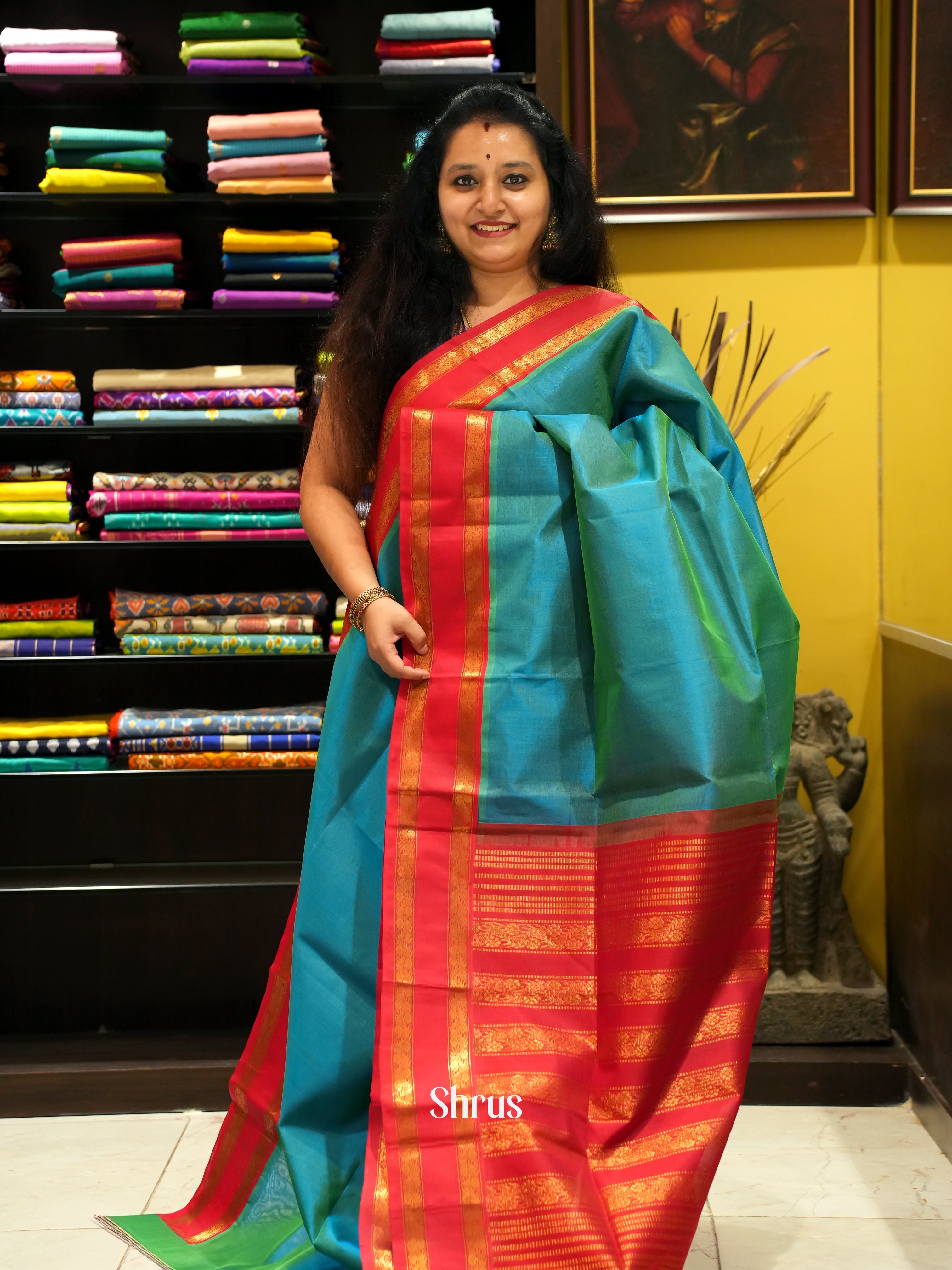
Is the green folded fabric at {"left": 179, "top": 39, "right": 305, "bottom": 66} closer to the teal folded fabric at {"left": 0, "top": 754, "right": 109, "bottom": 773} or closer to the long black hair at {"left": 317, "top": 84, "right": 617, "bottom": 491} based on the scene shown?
the long black hair at {"left": 317, "top": 84, "right": 617, "bottom": 491}

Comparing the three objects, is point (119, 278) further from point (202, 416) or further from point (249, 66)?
point (249, 66)

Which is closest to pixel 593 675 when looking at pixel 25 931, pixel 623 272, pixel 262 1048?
pixel 262 1048

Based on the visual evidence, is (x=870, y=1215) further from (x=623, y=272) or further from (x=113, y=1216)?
(x=623, y=272)

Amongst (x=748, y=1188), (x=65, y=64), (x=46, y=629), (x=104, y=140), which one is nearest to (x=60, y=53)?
(x=65, y=64)

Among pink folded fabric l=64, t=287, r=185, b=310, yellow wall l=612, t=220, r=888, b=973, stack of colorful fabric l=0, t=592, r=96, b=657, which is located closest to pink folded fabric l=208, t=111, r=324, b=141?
pink folded fabric l=64, t=287, r=185, b=310

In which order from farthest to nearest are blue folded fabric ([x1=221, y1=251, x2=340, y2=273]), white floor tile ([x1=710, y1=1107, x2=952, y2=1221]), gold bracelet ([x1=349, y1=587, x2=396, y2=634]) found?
blue folded fabric ([x1=221, y1=251, x2=340, y2=273]) → white floor tile ([x1=710, y1=1107, x2=952, y2=1221]) → gold bracelet ([x1=349, y1=587, x2=396, y2=634])

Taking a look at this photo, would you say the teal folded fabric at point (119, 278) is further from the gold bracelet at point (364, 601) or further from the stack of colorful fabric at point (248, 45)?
the gold bracelet at point (364, 601)

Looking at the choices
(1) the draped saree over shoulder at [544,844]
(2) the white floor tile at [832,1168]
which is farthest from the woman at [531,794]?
(2) the white floor tile at [832,1168]

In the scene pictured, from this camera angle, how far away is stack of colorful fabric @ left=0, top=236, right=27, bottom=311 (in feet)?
8.98

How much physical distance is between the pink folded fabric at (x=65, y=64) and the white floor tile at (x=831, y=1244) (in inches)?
100

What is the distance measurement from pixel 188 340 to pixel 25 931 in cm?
144

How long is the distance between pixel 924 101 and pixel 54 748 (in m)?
2.41

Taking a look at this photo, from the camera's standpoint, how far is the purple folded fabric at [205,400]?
267 centimetres

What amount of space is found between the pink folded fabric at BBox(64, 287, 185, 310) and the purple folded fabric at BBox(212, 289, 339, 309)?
0.10 m
